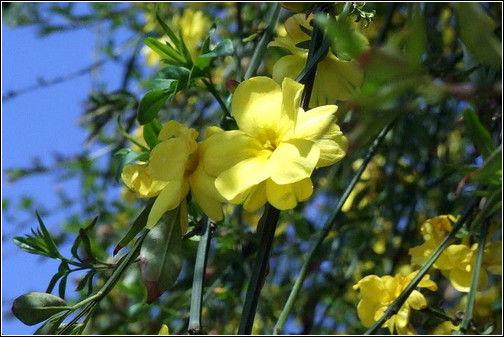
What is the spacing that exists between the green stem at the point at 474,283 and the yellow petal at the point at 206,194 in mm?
313

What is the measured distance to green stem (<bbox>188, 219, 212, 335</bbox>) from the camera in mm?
780

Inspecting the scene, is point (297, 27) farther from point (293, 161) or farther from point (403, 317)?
point (403, 317)

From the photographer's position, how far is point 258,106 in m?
0.79

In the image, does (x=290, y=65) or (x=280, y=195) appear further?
(x=290, y=65)

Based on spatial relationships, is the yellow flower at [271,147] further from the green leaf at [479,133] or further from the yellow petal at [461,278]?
the yellow petal at [461,278]

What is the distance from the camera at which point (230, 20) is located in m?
2.29

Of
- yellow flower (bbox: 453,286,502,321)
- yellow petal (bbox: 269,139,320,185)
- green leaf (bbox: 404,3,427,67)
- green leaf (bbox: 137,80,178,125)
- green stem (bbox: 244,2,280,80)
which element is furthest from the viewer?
yellow flower (bbox: 453,286,502,321)

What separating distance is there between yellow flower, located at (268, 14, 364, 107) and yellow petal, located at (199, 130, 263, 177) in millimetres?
108

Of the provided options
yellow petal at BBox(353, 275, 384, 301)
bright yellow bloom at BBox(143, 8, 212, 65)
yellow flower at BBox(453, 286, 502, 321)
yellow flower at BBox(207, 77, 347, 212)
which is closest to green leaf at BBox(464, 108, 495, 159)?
yellow flower at BBox(207, 77, 347, 212)

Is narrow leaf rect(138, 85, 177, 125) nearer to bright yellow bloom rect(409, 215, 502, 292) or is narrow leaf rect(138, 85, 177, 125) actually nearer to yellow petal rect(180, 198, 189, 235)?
yellow petal rect(180, 198, 189, 235)

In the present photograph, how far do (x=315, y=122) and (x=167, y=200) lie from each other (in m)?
0.15

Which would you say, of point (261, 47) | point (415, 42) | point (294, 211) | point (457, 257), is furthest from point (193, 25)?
point (415, 42)

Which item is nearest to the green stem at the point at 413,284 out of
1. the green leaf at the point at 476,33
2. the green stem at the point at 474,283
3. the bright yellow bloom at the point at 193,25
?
the green stem at the point at 474,283

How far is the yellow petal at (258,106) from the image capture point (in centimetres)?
79
